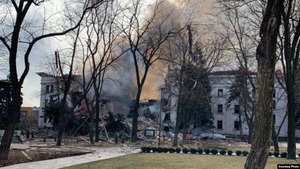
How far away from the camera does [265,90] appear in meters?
6.50

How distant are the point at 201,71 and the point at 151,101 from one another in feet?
73.0

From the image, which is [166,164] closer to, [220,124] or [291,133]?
[291,133]

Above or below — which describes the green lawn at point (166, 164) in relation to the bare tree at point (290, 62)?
below

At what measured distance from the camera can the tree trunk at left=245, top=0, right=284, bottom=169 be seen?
6383 millimetres

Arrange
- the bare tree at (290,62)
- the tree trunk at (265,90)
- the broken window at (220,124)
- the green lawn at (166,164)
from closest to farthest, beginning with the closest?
the tree trunk at (265,90) → the green lawn at (166,164) → the bare tree at (290,62) → the broken window at (220,124)

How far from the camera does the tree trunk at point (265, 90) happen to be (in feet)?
20.9

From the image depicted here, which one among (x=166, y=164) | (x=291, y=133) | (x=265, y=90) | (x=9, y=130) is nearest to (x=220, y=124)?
(x=291, y=133)

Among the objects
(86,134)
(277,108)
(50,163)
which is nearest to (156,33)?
(86,134)

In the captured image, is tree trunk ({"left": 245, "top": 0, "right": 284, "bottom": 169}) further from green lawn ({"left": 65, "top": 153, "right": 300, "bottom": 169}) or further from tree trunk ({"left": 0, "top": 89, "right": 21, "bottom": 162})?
tree trunk ({"left": 0, "top": 89, "right": 21, "bottom": 162})

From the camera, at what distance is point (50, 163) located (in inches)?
513

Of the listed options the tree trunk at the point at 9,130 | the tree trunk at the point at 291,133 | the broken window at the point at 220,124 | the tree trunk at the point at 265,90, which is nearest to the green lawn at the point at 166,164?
the tree trunk at the point at 291,133

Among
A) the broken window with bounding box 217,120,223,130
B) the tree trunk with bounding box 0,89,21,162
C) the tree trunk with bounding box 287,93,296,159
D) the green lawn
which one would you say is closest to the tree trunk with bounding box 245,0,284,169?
the green lawn

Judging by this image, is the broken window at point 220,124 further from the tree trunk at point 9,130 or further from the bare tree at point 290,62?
the tree trunk at point 9,130

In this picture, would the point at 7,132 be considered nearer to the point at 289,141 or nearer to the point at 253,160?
the point at 253,160
